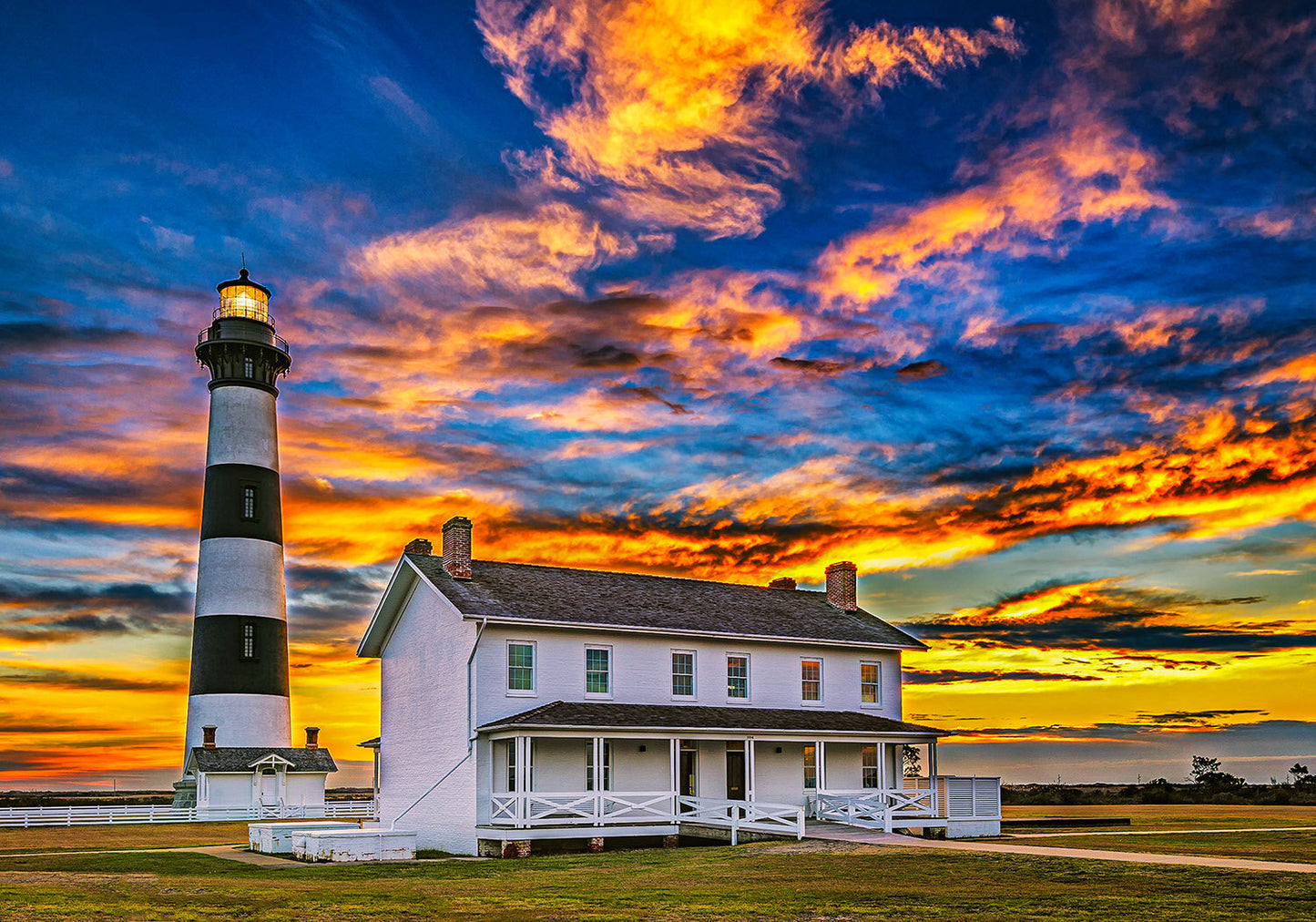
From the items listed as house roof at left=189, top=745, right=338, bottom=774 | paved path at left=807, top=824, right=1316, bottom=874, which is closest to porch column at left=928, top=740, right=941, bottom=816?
paved path at left=807, top=824, right=1316, bottom=874

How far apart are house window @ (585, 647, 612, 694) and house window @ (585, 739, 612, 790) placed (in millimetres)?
1405

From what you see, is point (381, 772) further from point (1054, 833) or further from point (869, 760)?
point (1054, 833)

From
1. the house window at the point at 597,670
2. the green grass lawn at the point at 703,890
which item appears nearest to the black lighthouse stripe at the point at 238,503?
the house window at the point at 597,670

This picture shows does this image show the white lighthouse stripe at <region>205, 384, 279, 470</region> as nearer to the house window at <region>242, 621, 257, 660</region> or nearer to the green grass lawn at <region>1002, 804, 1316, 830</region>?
the house window at <region>242, 621, 257, 660</region>

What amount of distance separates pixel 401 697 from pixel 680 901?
19278mm

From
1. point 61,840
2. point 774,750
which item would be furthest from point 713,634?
point 61,840

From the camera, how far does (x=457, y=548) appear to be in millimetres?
31375

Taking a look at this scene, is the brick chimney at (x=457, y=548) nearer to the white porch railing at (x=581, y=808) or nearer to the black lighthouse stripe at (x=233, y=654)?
the white porch railing at (x=581, y=808)

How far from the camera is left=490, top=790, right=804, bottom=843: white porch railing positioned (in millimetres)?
27219

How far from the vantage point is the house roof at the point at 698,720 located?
28.1m

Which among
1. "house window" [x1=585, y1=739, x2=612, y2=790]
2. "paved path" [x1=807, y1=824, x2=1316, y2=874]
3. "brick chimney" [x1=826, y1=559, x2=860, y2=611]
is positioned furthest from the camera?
"brick chimney" [x1=826, y1=559, x2=860, y2=611]

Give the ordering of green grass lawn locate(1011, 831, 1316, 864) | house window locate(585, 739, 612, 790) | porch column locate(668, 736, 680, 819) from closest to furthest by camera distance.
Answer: green grass lawn locate(1011, 831, 1316, 864)
porch column locate(668, 736, 680, 819)
house window locate(585, 739, 612, 790)

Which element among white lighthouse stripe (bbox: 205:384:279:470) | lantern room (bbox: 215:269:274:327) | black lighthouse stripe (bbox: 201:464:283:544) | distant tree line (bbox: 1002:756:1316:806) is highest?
lantern room (bbox: 215:269:274:327)

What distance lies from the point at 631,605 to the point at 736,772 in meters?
5.30
